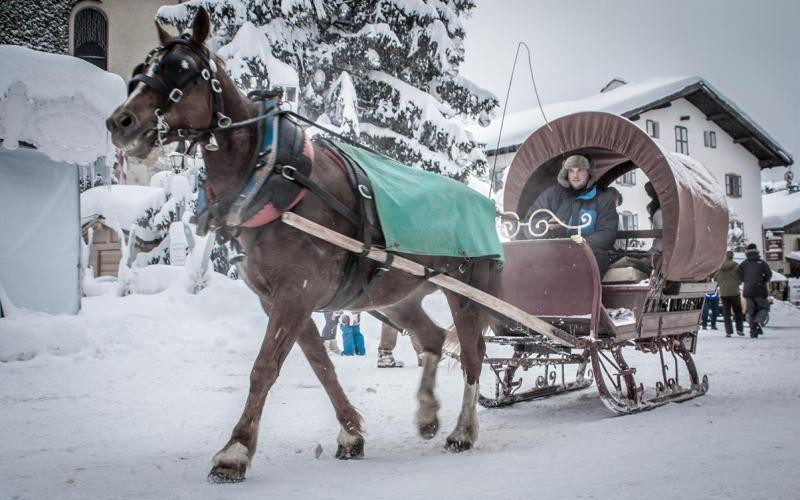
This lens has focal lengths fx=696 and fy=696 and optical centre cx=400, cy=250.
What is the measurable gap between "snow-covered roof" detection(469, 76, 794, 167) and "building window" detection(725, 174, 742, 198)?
1748mm

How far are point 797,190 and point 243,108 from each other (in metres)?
55.0

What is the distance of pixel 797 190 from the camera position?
165ft

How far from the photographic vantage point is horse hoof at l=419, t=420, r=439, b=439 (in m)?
4.98

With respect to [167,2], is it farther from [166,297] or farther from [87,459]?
[87,459]

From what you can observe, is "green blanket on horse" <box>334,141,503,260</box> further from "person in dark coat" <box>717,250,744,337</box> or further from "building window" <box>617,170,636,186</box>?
"building window" <box>617,170,636,186</box>

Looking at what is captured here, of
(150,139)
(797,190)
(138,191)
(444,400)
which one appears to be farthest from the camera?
(797,190)

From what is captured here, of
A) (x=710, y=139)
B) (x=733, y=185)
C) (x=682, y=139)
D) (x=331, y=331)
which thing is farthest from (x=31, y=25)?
(x=733, y=185)

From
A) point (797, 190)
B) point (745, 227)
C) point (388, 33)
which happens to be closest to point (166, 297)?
point (388, 33)

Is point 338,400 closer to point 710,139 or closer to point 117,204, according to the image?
point 117,204

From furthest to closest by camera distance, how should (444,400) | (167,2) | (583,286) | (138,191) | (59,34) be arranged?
(167,2) < (138,191) < (59,34) < (444,400) < (583,286)

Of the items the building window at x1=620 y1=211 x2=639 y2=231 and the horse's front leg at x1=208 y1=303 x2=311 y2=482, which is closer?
the horse's front leg at x1=208 y1=303 x2=311 y2=482

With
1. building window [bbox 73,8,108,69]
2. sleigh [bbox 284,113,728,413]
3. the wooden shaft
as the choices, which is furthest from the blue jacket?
building window [bbox 73,8,108,69]

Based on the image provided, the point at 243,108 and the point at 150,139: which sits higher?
the point at 243,108

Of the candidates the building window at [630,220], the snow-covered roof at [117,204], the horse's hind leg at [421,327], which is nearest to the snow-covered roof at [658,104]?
the building window at [630,220]
